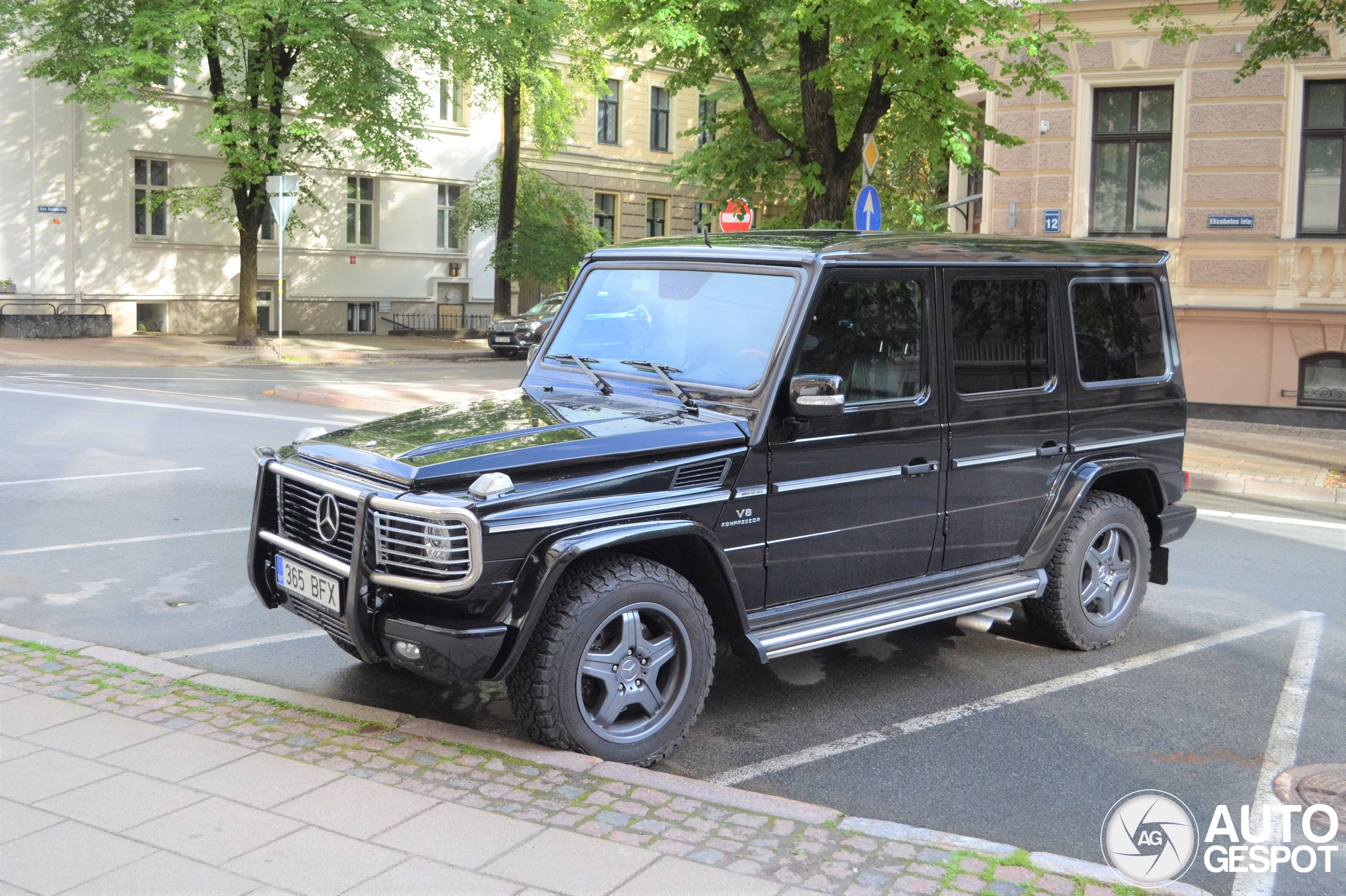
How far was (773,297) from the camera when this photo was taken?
531 cm

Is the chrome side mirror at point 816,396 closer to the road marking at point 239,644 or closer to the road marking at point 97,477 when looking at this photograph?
the road marking at point 239,644

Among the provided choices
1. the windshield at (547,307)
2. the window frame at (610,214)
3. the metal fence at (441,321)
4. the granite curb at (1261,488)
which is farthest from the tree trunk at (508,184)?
the granite curb at (1261,488)

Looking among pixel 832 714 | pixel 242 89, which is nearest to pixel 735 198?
pixel 832 714

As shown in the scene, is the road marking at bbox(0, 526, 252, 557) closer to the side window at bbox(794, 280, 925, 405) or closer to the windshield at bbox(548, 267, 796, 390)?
the windshield at bbox(548, 267, 796, 390)

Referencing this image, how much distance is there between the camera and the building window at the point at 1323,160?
717 inches

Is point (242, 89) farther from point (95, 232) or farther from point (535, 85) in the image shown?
point (535, 85)

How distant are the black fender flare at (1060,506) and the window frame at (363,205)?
3299cm

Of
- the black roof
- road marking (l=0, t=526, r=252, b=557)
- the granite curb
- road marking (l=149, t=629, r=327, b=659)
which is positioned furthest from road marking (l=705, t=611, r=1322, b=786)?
the granite curb

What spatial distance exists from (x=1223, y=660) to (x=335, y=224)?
33206 mm

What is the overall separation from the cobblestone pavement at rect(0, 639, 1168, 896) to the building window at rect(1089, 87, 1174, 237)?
1714 centimetres

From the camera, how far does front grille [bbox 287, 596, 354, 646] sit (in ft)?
15.6

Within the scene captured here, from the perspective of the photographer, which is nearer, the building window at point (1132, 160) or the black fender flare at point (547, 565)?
the black fender flare at point (547, 565)

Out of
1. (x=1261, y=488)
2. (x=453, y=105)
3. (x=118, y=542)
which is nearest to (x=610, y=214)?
(x=453, y=105)

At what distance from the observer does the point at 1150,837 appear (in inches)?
170
